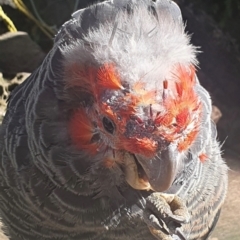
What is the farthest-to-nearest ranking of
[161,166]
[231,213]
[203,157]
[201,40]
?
[201,40], [231,213], [203,157], [161,166]

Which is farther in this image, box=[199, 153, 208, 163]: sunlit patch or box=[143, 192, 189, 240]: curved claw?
box=[199, 153, 208, 163]: sunlit patch

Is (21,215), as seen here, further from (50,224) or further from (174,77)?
(174,77)

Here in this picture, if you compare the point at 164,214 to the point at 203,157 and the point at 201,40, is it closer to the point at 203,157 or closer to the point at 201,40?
the point at 203,157

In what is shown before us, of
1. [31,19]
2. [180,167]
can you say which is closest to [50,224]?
[180,167]

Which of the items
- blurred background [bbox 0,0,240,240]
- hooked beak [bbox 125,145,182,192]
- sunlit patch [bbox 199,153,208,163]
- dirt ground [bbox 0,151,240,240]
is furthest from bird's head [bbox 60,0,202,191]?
blurred background [bbox 0,0,240,240]

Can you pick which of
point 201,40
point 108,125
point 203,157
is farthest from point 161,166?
point 201,40

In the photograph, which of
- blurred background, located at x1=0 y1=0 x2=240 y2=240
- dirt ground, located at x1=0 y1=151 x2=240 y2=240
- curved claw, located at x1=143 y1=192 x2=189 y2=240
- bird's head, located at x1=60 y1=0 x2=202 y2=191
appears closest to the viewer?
bird's head, located at x1=60 y1=0 x2=202 y2=191

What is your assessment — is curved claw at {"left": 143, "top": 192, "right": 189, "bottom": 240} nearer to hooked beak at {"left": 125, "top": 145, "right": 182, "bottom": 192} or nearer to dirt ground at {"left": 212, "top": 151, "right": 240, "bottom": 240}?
hooked beak at {"left": 125, "top": 145, "right": 182, "bottom": 192}
